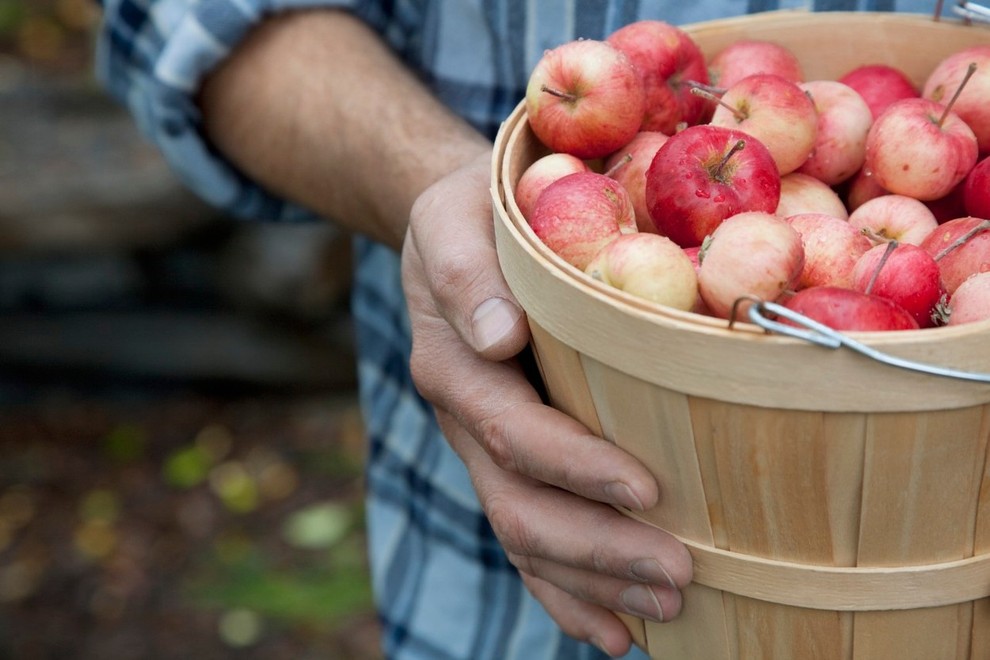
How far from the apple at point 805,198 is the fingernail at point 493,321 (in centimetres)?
31

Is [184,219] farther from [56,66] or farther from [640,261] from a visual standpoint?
[640,261]

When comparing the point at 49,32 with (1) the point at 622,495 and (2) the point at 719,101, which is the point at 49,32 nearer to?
(2) the point at 719,101

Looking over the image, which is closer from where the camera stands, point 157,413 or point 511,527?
point 511,527

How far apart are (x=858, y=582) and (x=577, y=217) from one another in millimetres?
391

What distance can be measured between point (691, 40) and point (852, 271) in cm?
34

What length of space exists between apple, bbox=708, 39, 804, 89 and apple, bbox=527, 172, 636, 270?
0.86 feet

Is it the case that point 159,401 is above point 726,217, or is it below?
below

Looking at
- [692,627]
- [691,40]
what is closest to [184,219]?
[691,40]

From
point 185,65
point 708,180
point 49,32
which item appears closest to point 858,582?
point 708,180

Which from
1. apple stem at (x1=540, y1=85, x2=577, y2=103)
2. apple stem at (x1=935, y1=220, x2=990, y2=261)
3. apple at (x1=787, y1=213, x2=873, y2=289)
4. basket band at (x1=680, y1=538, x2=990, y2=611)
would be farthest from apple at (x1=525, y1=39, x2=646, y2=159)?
basket band at (x1=680, y1=538, x2=990, y2=611)

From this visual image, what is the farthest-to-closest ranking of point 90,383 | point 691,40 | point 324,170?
1. point 90,383
2. point 324,170
3. point 691,40

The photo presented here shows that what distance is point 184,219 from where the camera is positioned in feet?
10.3

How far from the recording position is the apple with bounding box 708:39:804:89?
46.9 inches

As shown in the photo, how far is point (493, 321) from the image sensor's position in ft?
3.19
